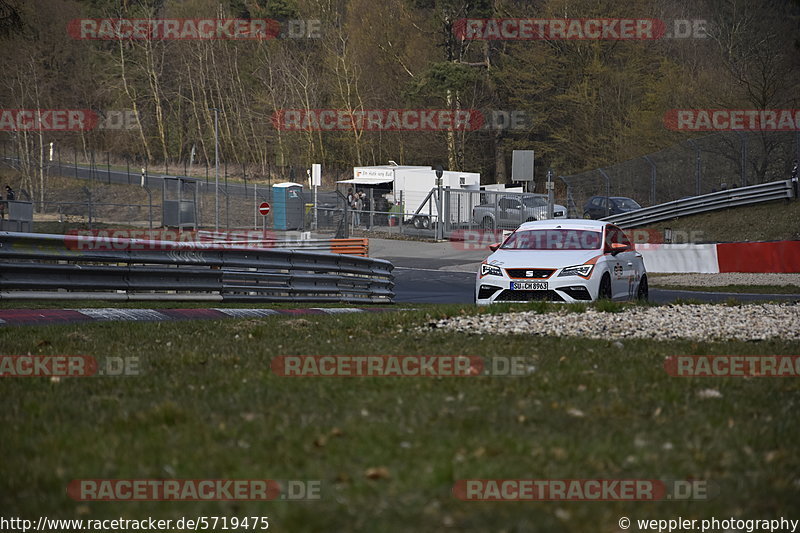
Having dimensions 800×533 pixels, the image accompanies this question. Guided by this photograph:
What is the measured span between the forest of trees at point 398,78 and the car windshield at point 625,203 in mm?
6756

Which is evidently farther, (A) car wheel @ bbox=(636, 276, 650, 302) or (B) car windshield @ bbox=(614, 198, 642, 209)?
(B) car windshield @ bbox=(614, 198, 642, 209)

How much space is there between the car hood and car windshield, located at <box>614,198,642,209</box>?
94.3ft

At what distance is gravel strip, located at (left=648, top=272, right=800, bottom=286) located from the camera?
25.5m

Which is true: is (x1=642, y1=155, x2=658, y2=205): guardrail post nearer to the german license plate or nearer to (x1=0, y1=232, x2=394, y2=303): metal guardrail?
(x1=0, y1=232, x2=394, y2=303): metal guardrail

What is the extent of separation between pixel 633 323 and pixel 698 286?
15.4m

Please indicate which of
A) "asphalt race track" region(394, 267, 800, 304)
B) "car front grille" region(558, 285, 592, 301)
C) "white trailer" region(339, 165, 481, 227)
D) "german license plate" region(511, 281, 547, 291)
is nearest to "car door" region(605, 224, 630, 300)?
"car front grille" region(558, 285, 592, 301)

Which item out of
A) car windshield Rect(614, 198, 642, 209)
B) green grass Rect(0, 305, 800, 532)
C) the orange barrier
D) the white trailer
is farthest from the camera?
the white trailer

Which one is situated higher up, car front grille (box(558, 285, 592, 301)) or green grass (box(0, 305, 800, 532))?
car front grille (box(558, 285, 592, 301))

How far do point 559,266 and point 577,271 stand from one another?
28 cm

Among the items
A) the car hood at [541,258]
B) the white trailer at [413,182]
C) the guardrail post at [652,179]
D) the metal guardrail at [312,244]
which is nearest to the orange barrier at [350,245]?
the metal guardrail at [312,244]

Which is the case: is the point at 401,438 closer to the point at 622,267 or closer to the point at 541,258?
the point at 541,258

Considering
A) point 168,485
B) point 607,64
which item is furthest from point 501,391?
Answer: point 607,64

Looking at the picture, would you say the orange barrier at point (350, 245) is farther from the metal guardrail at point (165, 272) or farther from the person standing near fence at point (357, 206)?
the person standing near fence at point (357, 206)

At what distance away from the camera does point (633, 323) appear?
10984mm
